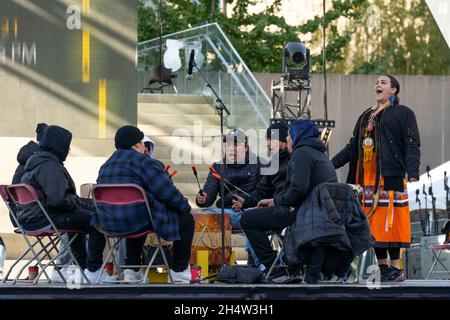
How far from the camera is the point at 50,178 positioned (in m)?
9.69

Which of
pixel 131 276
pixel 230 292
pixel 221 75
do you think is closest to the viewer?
pixel 230 292

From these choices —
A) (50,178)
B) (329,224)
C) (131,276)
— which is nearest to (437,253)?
(329,224)

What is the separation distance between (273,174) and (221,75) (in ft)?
26.2

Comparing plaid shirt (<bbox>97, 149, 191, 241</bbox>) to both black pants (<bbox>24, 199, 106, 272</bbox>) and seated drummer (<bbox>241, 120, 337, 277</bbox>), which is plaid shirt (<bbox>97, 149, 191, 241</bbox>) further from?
seated drummer (<bbox>241, 120, 337, 277</bbox>)

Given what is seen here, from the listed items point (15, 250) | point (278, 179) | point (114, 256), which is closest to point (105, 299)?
point (114, 256)

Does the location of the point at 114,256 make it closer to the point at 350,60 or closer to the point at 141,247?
the point at 141,247

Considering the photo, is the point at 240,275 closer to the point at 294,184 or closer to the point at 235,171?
the point at 294,184

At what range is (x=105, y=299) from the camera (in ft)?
28.7

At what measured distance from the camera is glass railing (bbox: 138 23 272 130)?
17.7 metres

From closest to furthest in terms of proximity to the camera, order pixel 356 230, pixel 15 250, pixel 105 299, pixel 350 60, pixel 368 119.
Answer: pixel 105 299 < pixel 356 230 < pixel 368 119 < pixel 15 250 < pixel 350 60

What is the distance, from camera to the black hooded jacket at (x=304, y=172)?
9227 mm

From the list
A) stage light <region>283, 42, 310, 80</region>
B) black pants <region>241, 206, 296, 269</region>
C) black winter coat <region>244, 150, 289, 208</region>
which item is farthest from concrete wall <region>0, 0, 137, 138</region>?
black pants <region>241, 206, 296, 269</region>

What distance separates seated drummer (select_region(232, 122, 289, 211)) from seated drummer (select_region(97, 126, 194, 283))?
46.4 inches
